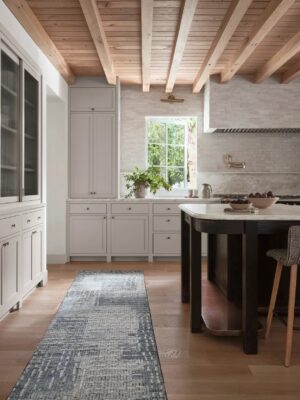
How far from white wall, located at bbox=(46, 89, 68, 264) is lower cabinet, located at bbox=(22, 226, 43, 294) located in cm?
165

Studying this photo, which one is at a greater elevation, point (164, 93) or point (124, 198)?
point (164, 93)

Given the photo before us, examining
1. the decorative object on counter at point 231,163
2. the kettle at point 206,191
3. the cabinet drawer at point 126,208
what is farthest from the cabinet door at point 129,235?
the decorative object on counter at point 231,163

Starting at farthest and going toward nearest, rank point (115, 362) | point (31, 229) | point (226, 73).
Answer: point (226, 73) < point (31, 229) < point (115, 362)

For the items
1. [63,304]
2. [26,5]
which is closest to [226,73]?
[26,5]

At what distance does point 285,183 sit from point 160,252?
2358 mm

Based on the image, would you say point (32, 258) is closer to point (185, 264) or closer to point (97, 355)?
point (185, 264)

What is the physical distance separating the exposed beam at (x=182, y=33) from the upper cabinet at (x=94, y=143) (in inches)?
43.5

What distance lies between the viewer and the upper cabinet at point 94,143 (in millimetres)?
7059

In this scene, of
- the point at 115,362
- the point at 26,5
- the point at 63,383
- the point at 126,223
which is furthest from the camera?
the point at 126,223

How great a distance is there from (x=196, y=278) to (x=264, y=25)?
2.65 meters

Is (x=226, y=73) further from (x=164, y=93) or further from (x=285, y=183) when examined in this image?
(x=285, y=183)

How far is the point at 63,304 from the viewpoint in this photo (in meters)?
4.37

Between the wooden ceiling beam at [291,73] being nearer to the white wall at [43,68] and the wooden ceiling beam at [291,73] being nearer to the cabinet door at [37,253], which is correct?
the white wall at [43,68]

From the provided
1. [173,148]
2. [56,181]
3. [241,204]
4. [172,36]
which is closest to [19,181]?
[241,204]
